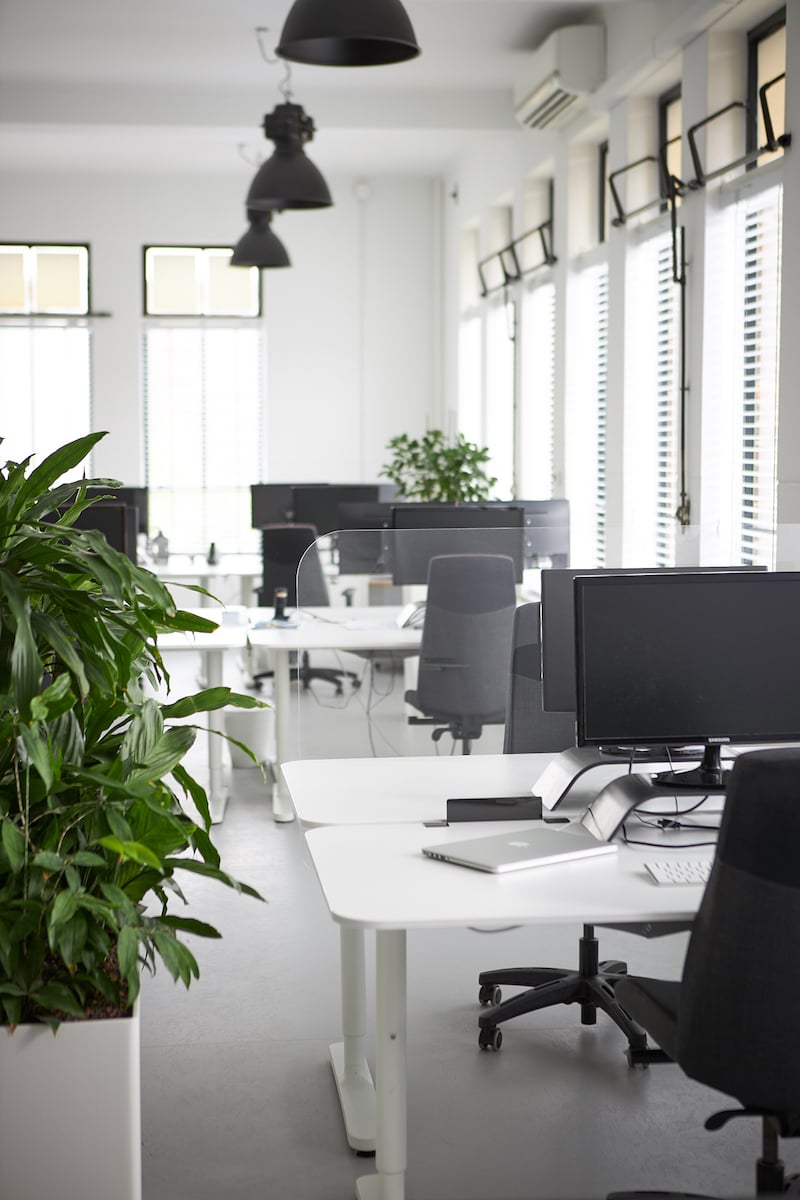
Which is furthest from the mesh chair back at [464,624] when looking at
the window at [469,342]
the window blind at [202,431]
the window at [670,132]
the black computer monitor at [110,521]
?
the window blind at [202,431]

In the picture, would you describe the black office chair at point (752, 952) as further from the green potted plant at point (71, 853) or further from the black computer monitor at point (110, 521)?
the black computer monitor at point (110, 521)

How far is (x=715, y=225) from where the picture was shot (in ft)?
17.8

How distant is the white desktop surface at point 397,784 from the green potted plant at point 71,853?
1.32ft

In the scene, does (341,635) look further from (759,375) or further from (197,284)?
(197,284)

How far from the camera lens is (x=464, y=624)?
445 cm

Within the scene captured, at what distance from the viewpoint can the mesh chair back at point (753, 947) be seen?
1953 millimetres

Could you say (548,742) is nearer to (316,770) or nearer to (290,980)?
(316,770)

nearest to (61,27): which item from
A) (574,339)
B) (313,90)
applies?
(313,90)

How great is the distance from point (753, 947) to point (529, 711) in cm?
164

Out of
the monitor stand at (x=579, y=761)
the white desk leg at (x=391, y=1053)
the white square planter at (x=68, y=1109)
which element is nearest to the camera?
the white square planter at (x=68, y=1109)

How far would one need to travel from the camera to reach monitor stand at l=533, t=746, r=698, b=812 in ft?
8.91

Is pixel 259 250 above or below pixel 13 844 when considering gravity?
above

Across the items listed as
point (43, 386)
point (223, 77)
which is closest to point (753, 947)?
point (223, 77)

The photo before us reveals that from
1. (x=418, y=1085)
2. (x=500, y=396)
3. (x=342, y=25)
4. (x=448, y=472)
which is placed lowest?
(x=418, y=1085)
